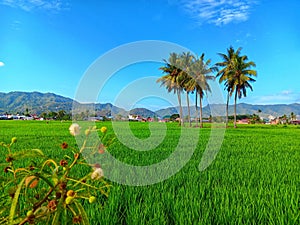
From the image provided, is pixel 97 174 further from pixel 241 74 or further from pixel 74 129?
pixel 241 74

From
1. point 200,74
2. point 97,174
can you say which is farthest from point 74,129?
point 200,74

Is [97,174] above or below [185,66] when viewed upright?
below

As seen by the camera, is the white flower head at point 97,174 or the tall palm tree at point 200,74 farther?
the tall palm tree at point 200,74

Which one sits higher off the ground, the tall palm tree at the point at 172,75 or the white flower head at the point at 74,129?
the tall palm tree at the point at 172,75

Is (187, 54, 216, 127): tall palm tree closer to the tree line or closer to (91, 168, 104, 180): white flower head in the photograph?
the tree line

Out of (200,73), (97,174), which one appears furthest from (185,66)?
(97,174)

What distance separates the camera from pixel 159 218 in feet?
6.36

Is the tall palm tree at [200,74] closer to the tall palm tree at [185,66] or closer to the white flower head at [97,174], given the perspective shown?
the tall palm tree at [185,66]

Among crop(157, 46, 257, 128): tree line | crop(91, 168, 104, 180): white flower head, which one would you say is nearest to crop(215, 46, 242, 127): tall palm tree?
crop(157, 46, 257, 128): tree line

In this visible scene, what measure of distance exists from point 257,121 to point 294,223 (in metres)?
58.2

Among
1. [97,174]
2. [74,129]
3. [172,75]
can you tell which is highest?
[172,75]

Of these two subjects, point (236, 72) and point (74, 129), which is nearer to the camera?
point (74, 129)

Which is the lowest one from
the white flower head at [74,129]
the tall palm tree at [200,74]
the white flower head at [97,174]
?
the white flower head at [97,174]

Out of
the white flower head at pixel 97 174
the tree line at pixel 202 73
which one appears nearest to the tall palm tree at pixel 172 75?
the tree line at pixel 202 73
